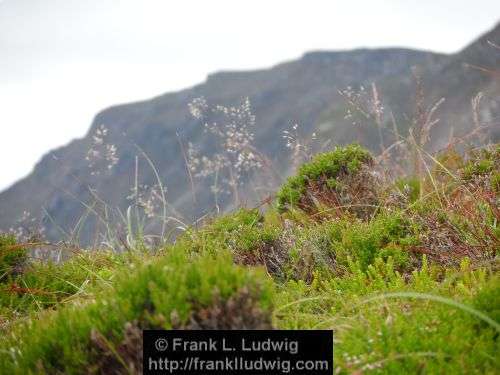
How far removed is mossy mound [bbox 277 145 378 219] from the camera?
20.9ft

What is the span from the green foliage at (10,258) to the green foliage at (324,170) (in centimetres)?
289

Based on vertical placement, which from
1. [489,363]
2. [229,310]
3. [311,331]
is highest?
[229,310]

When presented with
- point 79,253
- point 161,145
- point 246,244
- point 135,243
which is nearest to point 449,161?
point 246,244

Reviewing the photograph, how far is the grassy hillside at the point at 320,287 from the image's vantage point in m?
2.72

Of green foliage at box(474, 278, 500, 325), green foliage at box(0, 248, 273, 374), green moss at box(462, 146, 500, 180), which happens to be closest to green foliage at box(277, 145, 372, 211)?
green moss at box(462, 146, 500, 180)

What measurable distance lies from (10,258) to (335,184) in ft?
11.7

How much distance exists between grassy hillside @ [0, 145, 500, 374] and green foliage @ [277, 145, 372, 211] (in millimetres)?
16

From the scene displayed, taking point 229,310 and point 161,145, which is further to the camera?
point 161,145

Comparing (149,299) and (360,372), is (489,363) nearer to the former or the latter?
(360,372)

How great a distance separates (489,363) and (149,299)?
5.48 ft

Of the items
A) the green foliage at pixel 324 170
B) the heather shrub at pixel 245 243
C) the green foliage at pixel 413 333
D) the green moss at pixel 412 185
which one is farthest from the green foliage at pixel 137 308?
the green moss at pixel 412 185

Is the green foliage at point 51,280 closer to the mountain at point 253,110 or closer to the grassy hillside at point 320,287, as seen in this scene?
the grassy hillside at point 320,287

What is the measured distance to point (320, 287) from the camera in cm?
433

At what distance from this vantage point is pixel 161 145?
595ft
